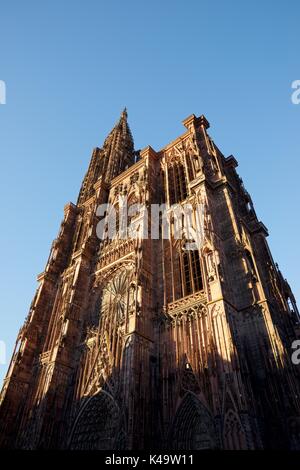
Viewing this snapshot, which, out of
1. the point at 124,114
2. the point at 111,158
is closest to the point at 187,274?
the point at 111,158

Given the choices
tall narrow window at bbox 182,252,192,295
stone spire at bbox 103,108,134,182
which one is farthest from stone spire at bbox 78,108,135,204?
tall narrow window at bbox 182,252,192,295

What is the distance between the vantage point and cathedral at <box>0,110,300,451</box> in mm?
12297

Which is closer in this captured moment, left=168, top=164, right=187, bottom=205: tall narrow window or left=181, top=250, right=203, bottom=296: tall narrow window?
left=181, top=250, right=203, bottom=296: tall narrow window

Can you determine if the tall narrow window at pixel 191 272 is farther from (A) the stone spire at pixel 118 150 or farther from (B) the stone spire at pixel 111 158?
(A) the stone spire at pixel 118 150

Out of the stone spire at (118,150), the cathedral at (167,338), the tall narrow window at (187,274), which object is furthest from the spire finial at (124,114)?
the tall narrow window at (187,274)

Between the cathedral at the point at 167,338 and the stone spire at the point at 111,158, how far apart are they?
9215mm

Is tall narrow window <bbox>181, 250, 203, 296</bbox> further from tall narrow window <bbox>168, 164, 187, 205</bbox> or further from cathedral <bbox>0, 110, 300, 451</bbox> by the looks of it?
tall narrow window <bbox>168, 164, 187, 205</bbox>

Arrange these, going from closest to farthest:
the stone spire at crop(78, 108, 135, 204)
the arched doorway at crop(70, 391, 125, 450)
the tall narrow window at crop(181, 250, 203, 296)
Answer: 1. the arched doorway at crop(70, 391, 125, 450)
2. the tall narrow window at crop(181, 250, 203, 296)
3. the stone spire at crop(78, 108, 135, 204)

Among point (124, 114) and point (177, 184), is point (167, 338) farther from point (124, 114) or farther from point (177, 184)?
point (124, 114)

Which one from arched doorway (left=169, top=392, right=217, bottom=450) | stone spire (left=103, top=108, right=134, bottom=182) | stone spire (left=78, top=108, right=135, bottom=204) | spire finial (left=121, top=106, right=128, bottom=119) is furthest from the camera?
spire finial (left=121, top=106, right=128, bottom=119)

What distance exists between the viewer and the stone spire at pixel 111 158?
35.5m

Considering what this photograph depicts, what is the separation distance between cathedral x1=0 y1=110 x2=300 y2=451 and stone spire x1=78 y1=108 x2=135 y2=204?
30.2 feet

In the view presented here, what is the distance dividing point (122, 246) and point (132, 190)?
6.81 m

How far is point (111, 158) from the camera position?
38.4 metres
